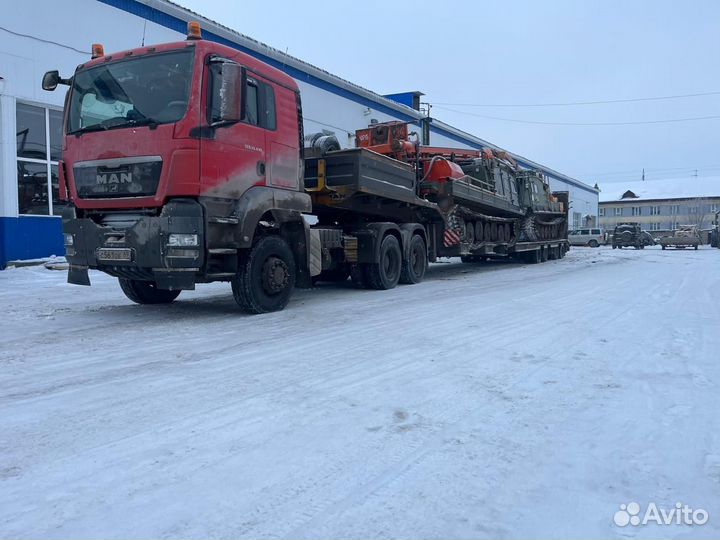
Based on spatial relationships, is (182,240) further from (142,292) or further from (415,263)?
(415,263)

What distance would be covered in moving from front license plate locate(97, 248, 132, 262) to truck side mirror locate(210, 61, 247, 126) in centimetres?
175

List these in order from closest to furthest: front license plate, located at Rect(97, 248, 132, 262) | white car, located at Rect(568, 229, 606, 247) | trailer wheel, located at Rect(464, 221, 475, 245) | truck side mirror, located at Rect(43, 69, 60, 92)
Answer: front license plate, located at Rect(97, 248, 132, 262), truck side mirror, located at Rect(43, 69, 60, 92), trailer wheel, located at Rect(464, 221, 475, 245), white car, located at Rect(568, 229, 606, 247)

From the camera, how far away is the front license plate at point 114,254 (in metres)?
6.32

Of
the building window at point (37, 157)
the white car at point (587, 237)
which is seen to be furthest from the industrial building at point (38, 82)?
the white car at point (587, 237)

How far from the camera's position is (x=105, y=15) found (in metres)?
14.3

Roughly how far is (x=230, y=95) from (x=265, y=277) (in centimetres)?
238

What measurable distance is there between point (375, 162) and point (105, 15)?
9.38 metres

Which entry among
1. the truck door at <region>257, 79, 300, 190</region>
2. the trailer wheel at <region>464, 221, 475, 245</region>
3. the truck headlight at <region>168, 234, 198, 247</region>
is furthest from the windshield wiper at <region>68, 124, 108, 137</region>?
the trailer wheel at <region>464, 221, 475, 245</region>

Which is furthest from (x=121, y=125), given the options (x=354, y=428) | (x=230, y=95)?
(x=354, y=428)

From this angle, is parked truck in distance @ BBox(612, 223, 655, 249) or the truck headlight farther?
parked truck in distance @ BBox(612, 223, 655, 249)

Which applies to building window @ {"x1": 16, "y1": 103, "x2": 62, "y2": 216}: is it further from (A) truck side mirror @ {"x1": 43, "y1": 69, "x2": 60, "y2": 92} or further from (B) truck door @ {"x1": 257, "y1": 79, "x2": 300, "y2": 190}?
(B) truck door @ {"x1": 257, "y1": 79, "x2": 300, "y2": 190}

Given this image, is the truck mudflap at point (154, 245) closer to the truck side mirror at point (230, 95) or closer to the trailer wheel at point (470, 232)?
the truck side mirror at point (230, 95)

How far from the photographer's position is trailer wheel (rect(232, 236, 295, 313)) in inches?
280

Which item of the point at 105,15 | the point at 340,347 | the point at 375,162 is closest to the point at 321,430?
the point at 340,347
